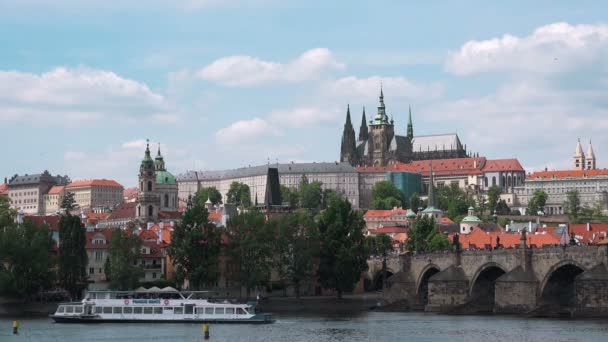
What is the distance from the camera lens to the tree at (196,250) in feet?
351

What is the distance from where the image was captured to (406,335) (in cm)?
7656

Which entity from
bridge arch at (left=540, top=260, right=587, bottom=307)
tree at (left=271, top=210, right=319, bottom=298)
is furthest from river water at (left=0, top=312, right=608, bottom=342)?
tree at (left=271, top=210, right=319, bottom=298)

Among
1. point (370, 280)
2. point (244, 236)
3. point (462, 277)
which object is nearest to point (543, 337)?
point (462, 277)

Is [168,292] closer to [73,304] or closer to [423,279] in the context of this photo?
[73,304]

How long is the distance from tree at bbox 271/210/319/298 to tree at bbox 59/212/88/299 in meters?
17.2

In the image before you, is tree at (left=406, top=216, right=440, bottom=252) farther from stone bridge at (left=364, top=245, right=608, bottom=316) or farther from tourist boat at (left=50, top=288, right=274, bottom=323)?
tourist boat at (left=50, top=288, right=274, bottom=323)

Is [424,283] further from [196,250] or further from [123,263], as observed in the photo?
[123,263]

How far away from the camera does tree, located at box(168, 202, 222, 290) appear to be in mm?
107125

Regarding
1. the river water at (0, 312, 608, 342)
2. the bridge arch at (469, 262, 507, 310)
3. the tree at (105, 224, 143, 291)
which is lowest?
the river water at (0, 312, 608, 342)

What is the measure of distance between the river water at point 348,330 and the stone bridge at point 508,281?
2182 mm

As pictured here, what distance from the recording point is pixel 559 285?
90000 millimetres

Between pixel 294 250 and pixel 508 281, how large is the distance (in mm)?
28192

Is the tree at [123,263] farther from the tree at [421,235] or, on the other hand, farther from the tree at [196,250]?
the tree at [421,235]

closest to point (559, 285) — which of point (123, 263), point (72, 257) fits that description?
point (123, 263)
